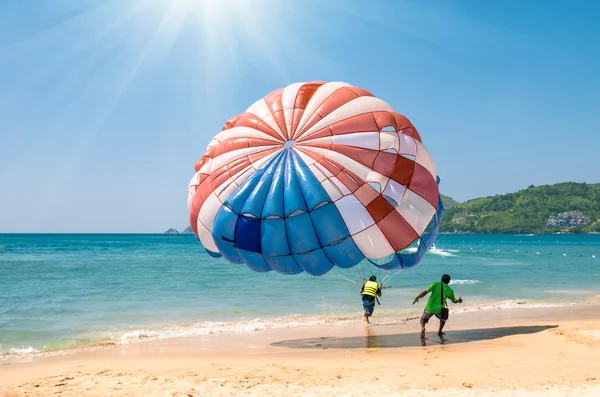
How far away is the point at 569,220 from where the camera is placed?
531 ft

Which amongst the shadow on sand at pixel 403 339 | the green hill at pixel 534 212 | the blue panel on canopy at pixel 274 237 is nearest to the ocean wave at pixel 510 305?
the shadow on sand at pixel 403 339

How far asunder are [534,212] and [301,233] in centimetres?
17867

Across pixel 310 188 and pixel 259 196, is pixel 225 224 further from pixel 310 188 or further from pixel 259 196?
pixel 310 188

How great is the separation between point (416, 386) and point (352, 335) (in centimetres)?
469

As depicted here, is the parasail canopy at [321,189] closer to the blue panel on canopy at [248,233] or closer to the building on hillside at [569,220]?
the blue panel on canopy at [248,233]

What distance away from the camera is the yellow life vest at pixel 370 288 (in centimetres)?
1121

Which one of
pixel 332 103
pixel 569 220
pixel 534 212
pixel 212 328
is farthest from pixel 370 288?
pixel 534 212

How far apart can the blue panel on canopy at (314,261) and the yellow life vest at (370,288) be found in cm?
210

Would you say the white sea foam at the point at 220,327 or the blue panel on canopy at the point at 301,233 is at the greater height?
the blue panel on canopy at the point at 301,233

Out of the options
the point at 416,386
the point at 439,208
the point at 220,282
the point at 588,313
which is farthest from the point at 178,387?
the point at 220,282

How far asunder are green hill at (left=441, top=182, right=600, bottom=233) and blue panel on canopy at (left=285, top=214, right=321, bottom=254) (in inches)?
6550

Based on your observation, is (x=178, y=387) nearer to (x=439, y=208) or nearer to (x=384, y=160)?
(x=384, y=160)

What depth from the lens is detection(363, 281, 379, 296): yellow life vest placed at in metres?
11.2

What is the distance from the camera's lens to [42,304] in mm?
17344
